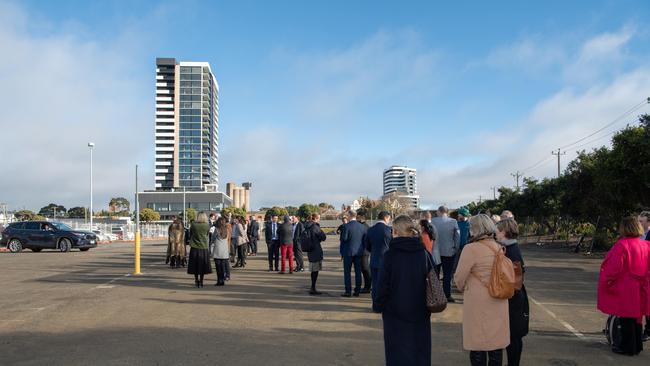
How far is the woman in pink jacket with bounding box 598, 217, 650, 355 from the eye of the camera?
6.54 metres

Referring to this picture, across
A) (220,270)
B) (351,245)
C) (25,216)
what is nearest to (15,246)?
(220,270)

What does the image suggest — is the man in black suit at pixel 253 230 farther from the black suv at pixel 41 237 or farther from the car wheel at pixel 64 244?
the car wheel at pixel 64 244

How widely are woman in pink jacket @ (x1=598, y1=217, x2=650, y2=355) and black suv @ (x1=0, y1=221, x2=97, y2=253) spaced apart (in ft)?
90.1

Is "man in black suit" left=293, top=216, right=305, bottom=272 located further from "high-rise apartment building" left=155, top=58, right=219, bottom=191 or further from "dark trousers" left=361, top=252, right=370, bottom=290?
"high-rise apartment building" left=155, top=58, right=219, bottom=191

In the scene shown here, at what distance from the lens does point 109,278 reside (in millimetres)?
15133

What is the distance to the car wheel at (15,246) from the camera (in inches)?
1130

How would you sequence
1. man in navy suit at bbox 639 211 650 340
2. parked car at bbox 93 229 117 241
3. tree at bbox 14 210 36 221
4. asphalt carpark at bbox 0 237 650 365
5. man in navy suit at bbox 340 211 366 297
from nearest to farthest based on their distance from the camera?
asphalt carpark at bbox 0 237 650 365, man in navy suit at bbox 639 211 650 340, man in navy suit at bbox 340 211 366 297, parked car at bbox 93 229 117 241, tree at bbox 14 210 36 221

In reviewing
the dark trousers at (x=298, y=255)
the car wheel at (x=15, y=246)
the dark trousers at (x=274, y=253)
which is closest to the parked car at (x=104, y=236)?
the car wheel at (x=15, y=246)

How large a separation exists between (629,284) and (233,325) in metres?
5.50

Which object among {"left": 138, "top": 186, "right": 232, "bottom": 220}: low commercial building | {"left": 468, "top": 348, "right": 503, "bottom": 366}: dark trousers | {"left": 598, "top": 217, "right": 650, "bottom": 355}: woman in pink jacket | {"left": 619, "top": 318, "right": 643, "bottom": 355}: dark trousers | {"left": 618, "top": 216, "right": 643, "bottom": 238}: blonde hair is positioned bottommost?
{"left": 619, "top": 318, "right": 643, "bottom": 355}: dark trousers

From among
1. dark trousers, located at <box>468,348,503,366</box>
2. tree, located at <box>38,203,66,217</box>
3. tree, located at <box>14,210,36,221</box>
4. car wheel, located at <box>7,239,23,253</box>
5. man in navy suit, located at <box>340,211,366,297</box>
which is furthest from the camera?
tree, located at <box>38,203,66,217</box>

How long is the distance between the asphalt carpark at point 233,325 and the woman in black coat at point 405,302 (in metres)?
1.68

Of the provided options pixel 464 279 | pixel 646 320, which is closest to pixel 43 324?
pixel 464 279

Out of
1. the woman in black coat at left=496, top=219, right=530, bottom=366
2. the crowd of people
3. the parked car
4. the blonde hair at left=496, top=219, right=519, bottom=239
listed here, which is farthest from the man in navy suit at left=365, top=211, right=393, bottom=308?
the parked car
